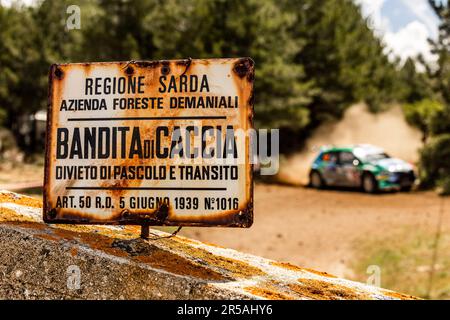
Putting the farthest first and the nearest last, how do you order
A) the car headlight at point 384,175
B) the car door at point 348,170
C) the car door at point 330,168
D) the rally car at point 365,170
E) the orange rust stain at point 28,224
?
the car door at point 330,168 → the car door at point 348,170 → the rally car at point 365,170 → the car headlight at point 384,175 → the orange rust stain at point 28,224

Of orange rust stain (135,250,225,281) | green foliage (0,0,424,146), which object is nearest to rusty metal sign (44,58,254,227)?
orange rust stain (135,250,225,281)

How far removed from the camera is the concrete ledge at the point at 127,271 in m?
2.94

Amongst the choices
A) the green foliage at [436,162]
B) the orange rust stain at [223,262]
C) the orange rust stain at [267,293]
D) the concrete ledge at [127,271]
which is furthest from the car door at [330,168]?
the orange rust stain at [267,293]

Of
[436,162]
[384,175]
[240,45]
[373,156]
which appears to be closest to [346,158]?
[373,156]

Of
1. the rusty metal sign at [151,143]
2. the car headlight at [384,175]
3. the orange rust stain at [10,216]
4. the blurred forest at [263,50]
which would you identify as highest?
the blurred forest at [263,50]

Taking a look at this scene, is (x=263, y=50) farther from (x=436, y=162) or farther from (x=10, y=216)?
(x=10, y=216)

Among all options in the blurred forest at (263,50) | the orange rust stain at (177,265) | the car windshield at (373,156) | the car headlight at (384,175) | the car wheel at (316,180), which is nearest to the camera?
the orange rust stain at (177,265)

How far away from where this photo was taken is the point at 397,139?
37312 mm

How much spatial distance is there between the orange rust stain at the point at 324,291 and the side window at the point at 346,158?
1711 cm

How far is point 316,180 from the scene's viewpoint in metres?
22.0

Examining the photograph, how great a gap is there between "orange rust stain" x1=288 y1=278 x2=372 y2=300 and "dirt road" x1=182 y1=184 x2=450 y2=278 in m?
7.61

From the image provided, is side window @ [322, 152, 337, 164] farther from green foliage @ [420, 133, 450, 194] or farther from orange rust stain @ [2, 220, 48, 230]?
orange rust stain @ [2, 220, 48, 230]

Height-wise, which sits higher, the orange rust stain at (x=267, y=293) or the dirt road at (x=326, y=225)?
the orange rust stain at (x=267, y=293)

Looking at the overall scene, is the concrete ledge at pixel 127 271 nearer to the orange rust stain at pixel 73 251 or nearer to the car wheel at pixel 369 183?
the orange rust stain at pixel 73 251
